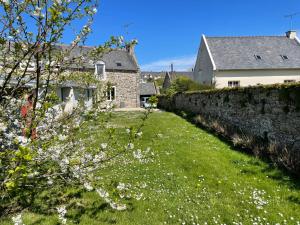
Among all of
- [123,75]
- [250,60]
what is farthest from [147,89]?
[250,60]

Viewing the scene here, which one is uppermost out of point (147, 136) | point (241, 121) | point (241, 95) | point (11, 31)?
point (11, 31)

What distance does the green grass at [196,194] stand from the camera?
14.9 ft

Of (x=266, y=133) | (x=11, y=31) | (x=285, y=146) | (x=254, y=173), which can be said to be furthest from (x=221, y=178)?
(x=11, y=31)

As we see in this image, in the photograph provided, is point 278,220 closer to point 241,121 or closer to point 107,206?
point 107,206

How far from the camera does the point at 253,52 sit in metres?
28.9

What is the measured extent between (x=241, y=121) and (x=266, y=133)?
2.10 metres

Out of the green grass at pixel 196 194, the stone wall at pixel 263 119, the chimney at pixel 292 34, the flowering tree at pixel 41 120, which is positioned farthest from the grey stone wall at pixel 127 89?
the flowering tree at pixel 41 120

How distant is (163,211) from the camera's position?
4836mm

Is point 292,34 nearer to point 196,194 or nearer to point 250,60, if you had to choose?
point 250,60

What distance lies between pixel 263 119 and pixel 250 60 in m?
20.9

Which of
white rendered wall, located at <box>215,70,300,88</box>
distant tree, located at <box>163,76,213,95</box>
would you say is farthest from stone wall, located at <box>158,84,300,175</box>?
white rendered wall, located at <box>215,70,300,88</box>

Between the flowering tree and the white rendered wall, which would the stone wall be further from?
the white rendered wall

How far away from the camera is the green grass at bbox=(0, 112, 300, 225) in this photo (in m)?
4.55

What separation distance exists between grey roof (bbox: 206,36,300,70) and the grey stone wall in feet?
39.3
